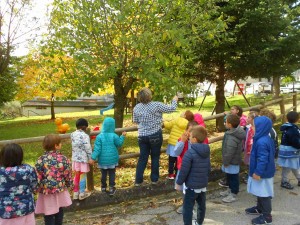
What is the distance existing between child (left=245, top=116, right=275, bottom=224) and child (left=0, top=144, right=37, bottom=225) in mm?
2992

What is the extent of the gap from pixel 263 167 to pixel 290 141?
1.56 meters

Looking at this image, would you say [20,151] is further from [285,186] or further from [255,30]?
[255,30]

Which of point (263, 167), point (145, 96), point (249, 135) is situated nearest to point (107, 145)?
point (145, 96)

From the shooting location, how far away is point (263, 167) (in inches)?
172

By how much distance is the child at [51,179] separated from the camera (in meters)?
3.89

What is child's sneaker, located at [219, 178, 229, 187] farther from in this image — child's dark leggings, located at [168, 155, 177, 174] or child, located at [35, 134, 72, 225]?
child, located at [35, 134, 72, 225]

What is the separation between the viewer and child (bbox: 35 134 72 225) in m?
3.89


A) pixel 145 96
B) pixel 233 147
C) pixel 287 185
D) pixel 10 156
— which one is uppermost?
pixel 145 96

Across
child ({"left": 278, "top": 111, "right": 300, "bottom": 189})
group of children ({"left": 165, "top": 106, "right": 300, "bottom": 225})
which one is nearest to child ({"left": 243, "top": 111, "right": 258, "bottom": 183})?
group of children ({"left": 165, "top": 106, "right": 300, "bottom": 225})

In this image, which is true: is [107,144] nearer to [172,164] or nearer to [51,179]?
[51,179]

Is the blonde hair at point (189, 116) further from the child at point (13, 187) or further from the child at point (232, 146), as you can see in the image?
the child at point (13, 187)

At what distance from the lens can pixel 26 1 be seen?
1077 centimetres

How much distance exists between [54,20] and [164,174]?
4.42 m

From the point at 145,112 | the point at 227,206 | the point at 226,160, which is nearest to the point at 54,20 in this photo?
the point at 145,112
